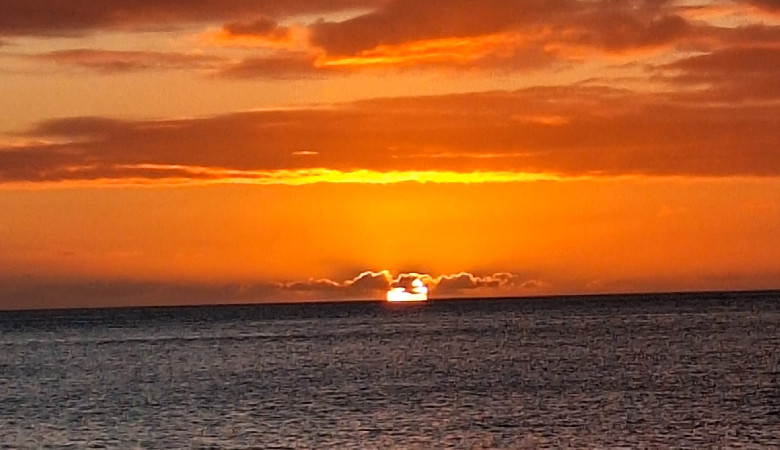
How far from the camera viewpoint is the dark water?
48875 millimetres

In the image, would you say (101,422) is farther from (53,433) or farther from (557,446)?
(557,446)

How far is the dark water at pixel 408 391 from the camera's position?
4888 cm

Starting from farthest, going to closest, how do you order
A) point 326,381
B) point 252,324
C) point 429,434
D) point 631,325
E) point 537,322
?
1. point 252,324
2. point 537,322
3. point 631,325
4. point 326,381
5. point 429,434

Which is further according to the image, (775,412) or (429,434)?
(775,412)

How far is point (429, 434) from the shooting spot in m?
48.3

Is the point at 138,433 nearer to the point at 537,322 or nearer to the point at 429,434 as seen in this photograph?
the point at 429,434

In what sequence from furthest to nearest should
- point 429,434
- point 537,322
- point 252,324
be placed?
1. point 252,324
2. point 537,322
3. point 429,434

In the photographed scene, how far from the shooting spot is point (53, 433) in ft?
173

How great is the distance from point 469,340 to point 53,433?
2898 inches

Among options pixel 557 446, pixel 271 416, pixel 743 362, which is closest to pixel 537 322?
pixel 743 362

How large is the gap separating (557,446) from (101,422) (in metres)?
21.5

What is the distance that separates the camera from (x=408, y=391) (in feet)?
224

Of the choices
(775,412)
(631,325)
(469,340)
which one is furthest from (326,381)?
(631,325)

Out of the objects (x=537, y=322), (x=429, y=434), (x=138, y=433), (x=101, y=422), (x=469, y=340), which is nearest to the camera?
(x=429, y=434)
